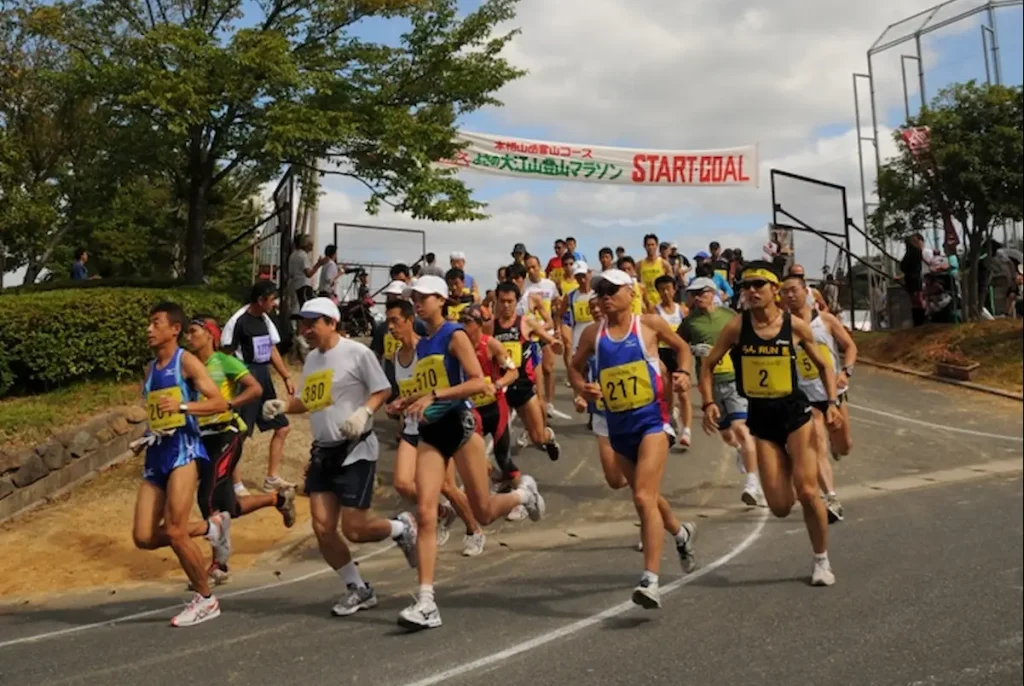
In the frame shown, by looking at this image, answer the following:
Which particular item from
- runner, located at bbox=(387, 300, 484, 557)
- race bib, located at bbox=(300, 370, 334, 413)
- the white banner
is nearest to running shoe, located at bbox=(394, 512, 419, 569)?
runner, located at bbox=(387, 300, 484, 557)

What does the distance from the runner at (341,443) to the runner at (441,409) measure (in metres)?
0.31

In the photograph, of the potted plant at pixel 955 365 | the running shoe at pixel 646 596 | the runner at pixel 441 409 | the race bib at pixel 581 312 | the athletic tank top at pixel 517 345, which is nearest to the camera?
the running shoe at pixel 646 596

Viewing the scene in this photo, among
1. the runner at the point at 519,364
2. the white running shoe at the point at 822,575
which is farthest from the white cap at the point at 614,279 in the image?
the runner at the point at 519,364

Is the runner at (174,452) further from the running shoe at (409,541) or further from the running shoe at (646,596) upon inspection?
the running shoe at (646,596)

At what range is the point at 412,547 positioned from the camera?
5.91m

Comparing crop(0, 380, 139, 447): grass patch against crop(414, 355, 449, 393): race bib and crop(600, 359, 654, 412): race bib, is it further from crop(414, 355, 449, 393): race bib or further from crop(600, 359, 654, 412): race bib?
crop(600, 359, 654, 412): race bib

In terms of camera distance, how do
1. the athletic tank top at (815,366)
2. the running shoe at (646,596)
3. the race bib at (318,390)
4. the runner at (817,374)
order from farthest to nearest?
the runner at (817,374), the athletic tank top at (815,366), the race bib at (318,390), the running shoe at (646,596)

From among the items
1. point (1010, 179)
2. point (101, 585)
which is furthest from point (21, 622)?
point (1010, 179)

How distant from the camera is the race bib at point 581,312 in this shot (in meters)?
11.3

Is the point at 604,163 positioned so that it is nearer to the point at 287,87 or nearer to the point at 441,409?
the point at 287,87

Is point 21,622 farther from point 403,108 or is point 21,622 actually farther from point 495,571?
point 403,108

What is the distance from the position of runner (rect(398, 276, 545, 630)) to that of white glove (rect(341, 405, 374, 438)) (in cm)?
26

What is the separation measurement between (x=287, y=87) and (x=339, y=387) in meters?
8.94

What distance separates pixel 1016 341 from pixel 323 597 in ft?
15.9
